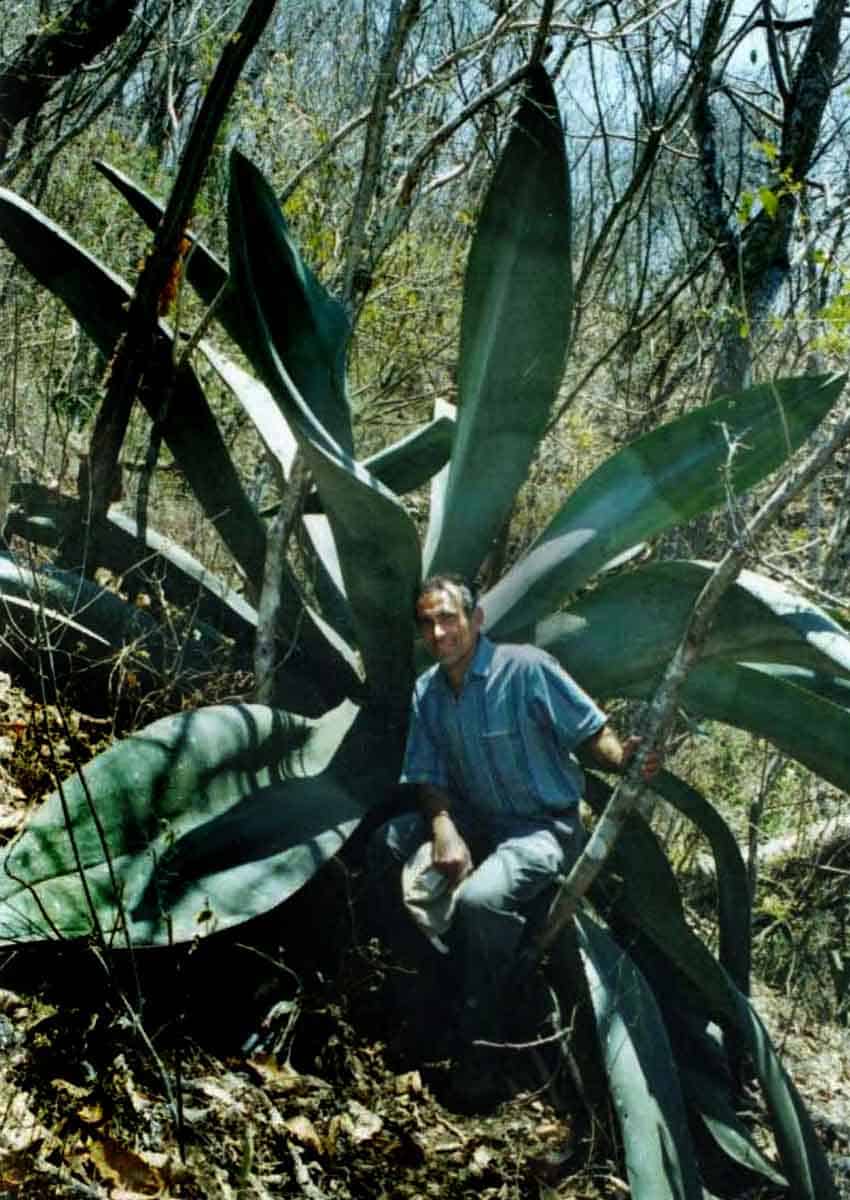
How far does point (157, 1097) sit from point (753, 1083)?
1938 mm

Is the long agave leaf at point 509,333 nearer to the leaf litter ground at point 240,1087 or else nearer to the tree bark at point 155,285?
the tree bark at point 155,285

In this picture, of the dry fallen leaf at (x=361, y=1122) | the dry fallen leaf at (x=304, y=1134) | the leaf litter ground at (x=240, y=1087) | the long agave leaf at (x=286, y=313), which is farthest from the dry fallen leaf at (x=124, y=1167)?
the long agave leaf at (x=286, y=313)

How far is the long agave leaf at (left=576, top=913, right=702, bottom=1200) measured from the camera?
9.31ft

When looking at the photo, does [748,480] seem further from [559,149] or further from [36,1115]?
[36,1115]

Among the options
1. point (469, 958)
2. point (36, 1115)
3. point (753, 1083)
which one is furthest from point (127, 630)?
point (753, 1083)

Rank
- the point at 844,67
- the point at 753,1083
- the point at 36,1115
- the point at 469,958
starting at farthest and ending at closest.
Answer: the point at 844,67 → the point at 753,1083 → the point at 469,958 → the point at 36,1115

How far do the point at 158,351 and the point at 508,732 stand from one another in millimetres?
1484

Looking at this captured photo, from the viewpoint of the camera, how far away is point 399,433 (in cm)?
702

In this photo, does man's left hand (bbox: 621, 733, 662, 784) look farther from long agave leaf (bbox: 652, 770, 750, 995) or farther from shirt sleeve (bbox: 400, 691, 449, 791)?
long agave leaf (bbox: 652, 770, 750, 995)

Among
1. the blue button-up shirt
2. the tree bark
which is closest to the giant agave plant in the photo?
the tree bark

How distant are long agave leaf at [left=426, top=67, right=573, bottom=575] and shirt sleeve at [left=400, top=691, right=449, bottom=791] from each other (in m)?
0.64

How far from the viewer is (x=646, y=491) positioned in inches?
144

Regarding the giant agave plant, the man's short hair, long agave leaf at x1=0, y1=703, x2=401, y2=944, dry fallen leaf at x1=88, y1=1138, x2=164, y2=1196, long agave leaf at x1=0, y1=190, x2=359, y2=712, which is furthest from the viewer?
long agave leaf at x1=0, y1=190, x2=359, y2=712

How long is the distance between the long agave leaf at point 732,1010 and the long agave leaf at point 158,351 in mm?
1413
